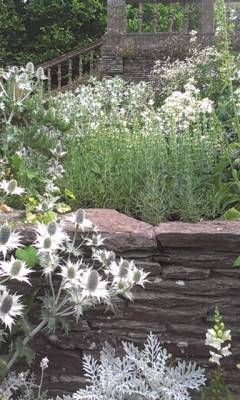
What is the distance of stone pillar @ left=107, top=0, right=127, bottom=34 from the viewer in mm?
10398

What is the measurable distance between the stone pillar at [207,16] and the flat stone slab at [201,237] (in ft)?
26.5

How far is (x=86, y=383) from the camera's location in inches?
123

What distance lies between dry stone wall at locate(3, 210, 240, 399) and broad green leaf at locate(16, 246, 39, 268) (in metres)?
0.16

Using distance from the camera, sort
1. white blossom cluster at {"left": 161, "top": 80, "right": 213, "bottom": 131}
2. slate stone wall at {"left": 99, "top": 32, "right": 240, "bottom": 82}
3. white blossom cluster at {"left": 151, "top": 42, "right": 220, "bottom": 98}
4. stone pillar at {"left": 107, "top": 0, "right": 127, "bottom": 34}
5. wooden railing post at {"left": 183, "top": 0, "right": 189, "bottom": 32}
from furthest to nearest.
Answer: wooden railing post at {"left": 183, "top": 0, "right": 189, "bottom": 32} → stone pillar at {"left": 107, "top": 0, "right": 127, "bottom": 34} → slate stone wall at {"left": 99, "top": 32, "right": 240, "bottom": 82} → white blossom cluster at {"left": 151, "top": 42, "right": 220, "bottom": 98} → white blossom cluster at {"left": 161, "top": 80, "right": 213, "bottom": 131}

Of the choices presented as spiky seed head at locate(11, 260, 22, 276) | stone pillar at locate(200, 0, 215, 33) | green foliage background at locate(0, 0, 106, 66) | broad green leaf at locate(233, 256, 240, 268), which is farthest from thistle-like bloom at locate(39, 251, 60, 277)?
green foliage background at locate(0, 0, 106, 66)

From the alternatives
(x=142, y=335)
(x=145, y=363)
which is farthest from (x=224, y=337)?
(x=142, y=335)

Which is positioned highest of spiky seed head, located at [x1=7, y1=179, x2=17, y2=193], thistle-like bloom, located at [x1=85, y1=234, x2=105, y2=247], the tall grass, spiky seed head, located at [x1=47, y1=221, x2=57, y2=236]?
spiky seed head, located at [x1=47, y1=221, x2=57, y2=236]

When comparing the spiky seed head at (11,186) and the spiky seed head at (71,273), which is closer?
the spiky seed head at (71,273)

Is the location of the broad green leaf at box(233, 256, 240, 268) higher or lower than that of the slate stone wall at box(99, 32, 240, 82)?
higher

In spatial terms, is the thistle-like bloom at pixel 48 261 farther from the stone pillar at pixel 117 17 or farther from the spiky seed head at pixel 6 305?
the stone pillar at pixel 117 17

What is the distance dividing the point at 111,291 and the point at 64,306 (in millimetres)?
344

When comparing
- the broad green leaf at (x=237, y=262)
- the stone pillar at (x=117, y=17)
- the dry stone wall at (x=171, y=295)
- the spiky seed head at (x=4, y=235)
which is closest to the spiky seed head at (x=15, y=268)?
the spiky seed head at (x=4, y=235)

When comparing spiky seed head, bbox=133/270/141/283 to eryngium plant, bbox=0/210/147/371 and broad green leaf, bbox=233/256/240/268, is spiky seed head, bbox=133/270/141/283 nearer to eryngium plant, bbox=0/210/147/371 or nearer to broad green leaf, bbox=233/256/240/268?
eryngium plant, bbox=0/210/147/371

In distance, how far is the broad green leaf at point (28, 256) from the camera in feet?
9.32
